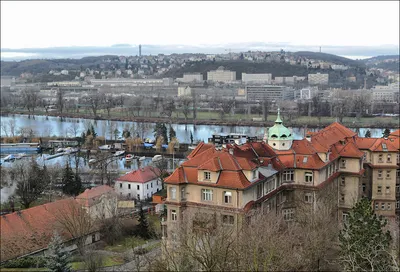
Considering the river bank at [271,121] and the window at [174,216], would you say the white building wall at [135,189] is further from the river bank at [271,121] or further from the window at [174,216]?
the river bank at [271,121]

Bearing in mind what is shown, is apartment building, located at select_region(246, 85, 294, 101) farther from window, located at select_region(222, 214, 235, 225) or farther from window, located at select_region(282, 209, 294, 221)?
window, located at select_region(222, 214, 235, 225)

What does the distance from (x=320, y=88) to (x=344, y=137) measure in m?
55.3

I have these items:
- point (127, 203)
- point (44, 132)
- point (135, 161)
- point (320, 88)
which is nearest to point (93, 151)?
point (135, 161)

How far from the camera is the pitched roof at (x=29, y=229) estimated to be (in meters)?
9.30

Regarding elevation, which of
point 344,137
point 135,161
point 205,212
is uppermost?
point 344,137

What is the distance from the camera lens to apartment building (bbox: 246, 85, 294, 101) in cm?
5594

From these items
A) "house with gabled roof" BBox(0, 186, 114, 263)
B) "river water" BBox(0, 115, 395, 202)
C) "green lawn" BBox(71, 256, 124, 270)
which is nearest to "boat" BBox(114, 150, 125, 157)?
"river water" BBox(0, 115, 395, 202)

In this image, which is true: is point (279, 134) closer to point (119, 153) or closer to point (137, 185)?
point (137, 185)

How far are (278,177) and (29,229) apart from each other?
5021 mm

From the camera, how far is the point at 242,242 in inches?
245

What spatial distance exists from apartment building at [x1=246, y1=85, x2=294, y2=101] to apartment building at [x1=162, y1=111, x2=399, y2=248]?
43.6 metres

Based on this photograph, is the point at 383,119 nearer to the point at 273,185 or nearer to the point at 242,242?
the point at 273,185

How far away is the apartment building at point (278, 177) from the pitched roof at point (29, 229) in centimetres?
255

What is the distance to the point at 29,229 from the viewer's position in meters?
9.80
